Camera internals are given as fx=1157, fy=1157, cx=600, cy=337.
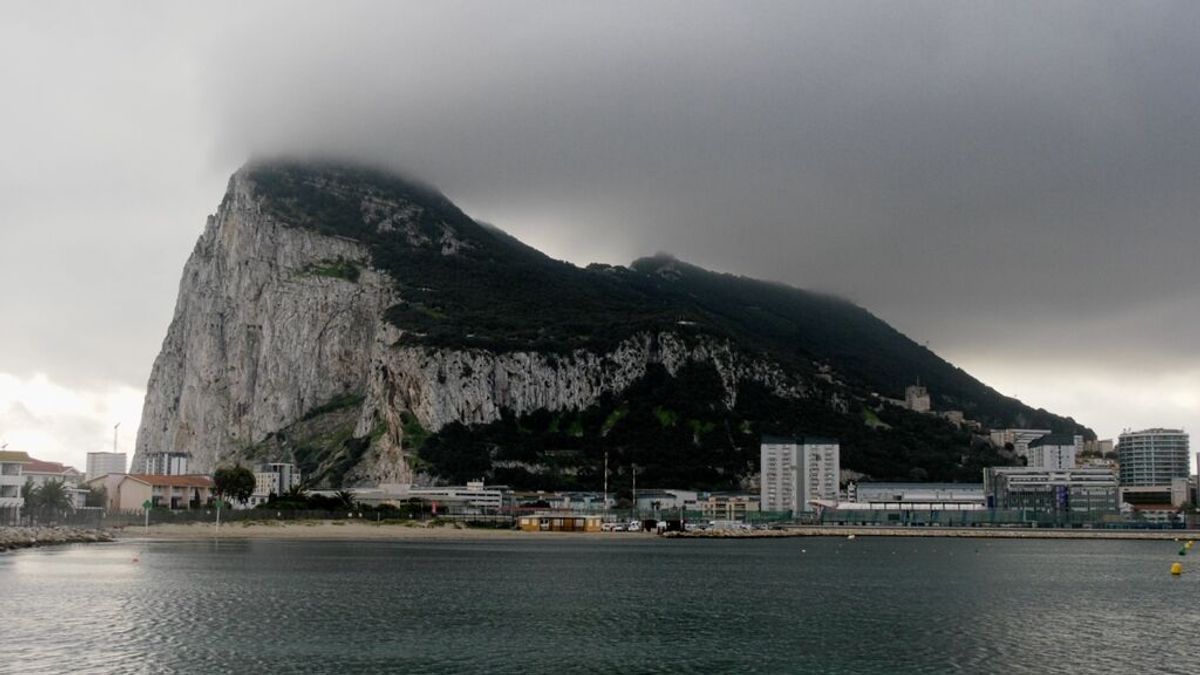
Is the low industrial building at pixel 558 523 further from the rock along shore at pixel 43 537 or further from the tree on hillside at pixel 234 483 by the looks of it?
the rock along shore at pixel 43 537

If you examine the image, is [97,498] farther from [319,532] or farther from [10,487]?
[319,532]

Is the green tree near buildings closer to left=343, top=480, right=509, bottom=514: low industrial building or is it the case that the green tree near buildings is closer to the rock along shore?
the rock along shore

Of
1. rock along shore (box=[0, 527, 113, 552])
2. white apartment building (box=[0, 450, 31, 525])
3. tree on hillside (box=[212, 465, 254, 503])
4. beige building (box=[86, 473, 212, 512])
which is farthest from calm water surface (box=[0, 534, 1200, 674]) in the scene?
beige building (box=[86, 473, 212, 512])

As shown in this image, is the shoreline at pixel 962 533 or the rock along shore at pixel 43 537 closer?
the rock along shore at pixel 43 537

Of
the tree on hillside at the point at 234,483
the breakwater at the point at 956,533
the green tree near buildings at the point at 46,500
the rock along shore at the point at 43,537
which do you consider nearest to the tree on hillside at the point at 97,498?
the tree on hillside at the point at 234,483

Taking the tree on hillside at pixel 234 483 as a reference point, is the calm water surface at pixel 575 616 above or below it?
below

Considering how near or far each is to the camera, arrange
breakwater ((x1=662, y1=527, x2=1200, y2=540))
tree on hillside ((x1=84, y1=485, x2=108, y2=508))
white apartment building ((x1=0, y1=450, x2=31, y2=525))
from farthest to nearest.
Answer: tree on hillside ((x1=84, y1=485, x2=108, y2=508))
breakwater ((x1=662, y1=527, x2=1200, y2=540))
white apartment building ((x1=0, y1=450, x2=31, y2=525))
